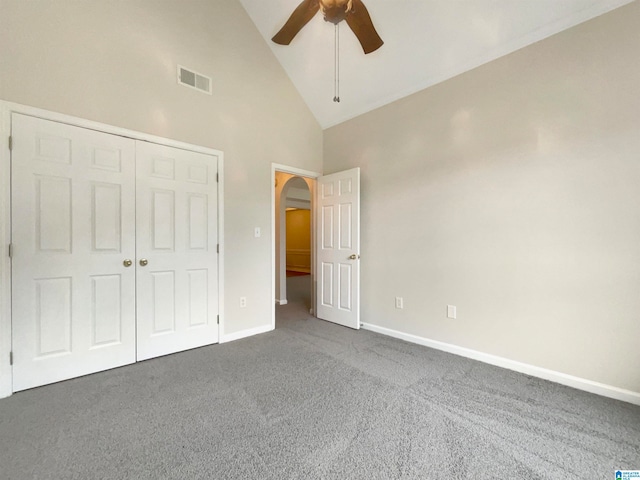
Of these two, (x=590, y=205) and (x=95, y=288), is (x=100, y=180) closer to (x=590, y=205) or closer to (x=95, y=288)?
(x=95, y=288)

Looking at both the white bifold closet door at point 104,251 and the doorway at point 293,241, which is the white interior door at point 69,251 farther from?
the doorway at point 293,241

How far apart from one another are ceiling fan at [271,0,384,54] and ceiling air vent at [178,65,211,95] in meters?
1.18

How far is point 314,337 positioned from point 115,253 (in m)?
2.20

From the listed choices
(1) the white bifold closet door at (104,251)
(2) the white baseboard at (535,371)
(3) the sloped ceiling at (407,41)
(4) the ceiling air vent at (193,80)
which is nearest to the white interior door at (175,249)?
(1) the white bifold closet door at (104,251)

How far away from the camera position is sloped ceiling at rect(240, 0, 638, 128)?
2217 mm

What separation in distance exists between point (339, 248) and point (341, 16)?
250cm

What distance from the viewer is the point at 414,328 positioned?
3111mm

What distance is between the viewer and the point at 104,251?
2.40 metres

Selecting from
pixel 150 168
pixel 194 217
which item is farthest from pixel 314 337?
pixel 150 168

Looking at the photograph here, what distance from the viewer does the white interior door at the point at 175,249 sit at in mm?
2609

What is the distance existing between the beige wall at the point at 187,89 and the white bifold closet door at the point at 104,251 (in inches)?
9.1

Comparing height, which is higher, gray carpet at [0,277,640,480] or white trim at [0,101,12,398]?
white trim at [0,101,12,398]

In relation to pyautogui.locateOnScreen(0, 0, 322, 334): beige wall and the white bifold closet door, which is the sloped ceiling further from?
the white bifold closet door
